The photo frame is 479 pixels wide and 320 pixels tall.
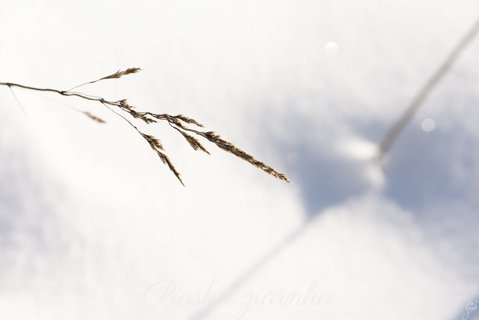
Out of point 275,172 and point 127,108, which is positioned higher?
point 275,172

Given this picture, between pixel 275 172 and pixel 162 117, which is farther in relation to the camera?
pixel 275 172

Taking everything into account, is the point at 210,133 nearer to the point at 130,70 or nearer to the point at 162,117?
the point at 162,117

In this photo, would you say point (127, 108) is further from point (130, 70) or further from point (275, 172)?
point (275, 172)

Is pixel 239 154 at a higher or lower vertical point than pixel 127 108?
higher

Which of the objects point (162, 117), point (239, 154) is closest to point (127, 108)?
point (162, 117)

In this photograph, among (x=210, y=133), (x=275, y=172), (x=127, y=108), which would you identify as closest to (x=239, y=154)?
(x=210, y=133)

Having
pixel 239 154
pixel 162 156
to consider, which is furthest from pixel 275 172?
pixel 162 156

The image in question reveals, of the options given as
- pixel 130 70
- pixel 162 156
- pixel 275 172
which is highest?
pixel 275 172

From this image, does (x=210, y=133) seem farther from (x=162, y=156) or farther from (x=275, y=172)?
(x=275, y=172)
